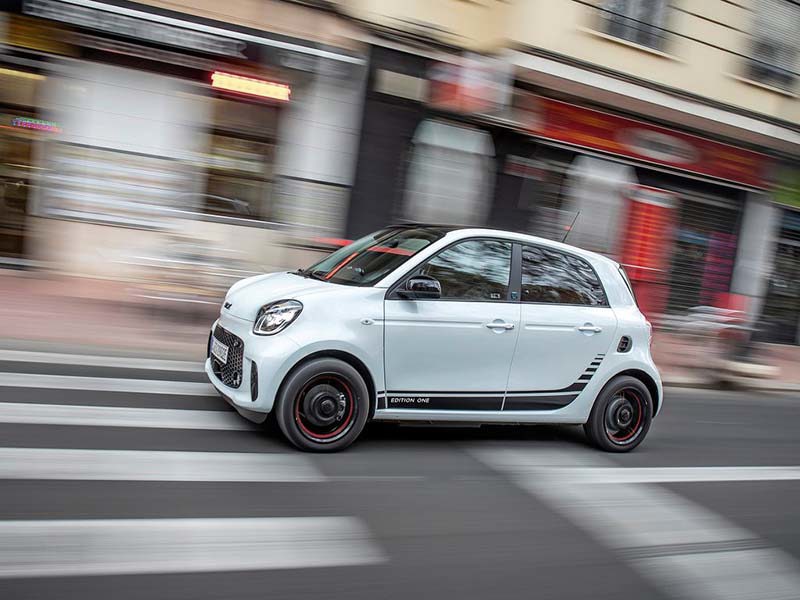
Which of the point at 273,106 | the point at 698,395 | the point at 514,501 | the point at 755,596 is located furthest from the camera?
the point at 273,106

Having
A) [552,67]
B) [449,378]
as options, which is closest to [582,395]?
[449,378]

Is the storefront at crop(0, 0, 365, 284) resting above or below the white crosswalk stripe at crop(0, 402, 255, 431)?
above

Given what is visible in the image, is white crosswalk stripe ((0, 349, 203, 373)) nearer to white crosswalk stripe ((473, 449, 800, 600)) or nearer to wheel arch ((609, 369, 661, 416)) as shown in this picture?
white crosswalk stripe ((473, 449, 800, 600))

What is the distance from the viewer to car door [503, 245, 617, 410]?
6.01 metres

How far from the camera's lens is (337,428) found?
17.7 ft

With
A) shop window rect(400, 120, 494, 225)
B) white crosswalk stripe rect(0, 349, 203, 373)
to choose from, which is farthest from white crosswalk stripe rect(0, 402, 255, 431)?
shop window rect(400, 120, 494, 225)

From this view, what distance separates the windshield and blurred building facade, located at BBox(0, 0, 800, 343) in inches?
154

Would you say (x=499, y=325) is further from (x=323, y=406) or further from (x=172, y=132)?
(x=172, y=132)

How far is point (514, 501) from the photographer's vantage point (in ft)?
16.5

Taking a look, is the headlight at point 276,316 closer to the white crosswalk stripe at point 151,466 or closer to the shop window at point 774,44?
the white crosswalk stripe at point 151,466

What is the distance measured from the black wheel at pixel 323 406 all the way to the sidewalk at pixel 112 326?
322 cm

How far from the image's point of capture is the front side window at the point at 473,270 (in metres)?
5.79

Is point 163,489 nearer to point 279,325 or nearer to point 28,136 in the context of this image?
point 279,325

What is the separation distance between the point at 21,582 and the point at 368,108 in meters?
10.7
